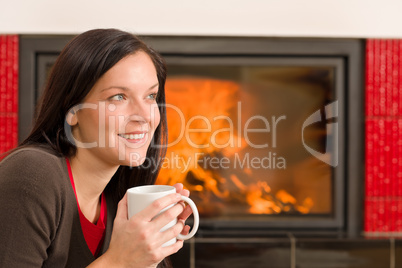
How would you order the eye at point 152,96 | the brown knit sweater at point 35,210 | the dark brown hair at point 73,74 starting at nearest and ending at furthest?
the brown knit sweater at point 35,210
the dark brown hair at point 73,74
the eye at point 152,96

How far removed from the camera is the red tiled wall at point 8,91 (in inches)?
72.8

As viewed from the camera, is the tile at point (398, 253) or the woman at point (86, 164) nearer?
the woman at point (86, 164)

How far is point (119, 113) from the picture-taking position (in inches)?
34.6

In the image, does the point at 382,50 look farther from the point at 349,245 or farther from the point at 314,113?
the point at 349,245

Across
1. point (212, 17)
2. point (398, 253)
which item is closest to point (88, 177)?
point (212, 17)

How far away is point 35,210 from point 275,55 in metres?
1.42

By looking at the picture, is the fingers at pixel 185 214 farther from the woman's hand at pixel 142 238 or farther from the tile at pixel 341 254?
the tile at pixel 341 254

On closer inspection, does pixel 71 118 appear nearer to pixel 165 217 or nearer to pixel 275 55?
pixel 165 217

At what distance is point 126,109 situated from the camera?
889 mm

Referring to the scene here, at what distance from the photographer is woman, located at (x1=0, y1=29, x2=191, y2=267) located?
2.44ft

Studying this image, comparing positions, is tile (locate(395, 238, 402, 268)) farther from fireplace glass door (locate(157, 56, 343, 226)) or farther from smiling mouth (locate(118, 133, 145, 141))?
smiling mouth (locate(118, 133, 145, 141))

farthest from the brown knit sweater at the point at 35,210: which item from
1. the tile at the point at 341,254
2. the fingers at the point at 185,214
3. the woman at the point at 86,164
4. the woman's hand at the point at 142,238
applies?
the tile at the point at 341,254

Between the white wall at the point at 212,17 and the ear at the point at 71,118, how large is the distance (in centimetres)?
102

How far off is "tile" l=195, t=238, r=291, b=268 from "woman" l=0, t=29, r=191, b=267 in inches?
36.5
